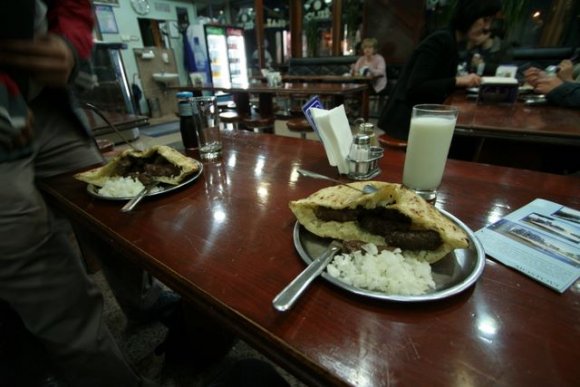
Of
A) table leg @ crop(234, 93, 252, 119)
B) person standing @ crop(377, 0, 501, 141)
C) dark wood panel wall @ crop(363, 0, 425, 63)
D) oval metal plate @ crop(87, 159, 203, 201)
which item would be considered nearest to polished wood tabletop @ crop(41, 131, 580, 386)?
oval metal plate @ crop(87, 159, 203, 201)

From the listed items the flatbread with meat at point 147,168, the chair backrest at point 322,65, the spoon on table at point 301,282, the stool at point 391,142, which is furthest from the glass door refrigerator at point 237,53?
the spoon on table at point 301,282

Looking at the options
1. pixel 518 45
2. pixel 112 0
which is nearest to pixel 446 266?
pixel 518 45

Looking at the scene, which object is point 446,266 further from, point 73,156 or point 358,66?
point 358,66

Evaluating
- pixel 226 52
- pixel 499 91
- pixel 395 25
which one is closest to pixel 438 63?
pixel 499 91

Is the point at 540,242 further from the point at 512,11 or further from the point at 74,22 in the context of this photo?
the point at 512,11

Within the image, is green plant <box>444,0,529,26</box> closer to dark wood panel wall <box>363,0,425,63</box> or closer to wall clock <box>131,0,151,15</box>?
dark wood panel wall <box>363,0,425,63</box>

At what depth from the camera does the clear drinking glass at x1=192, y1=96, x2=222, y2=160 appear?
4.35 ft

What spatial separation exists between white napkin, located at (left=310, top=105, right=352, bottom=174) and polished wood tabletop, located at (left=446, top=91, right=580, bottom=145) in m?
0.90

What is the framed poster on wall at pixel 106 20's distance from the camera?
6.36 metres

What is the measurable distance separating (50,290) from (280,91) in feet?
10.6

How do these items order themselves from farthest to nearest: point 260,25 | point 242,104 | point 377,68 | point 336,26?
point 260,25 → point 336,26 → point 377,68 → point 242,104

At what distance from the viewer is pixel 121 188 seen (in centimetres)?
96

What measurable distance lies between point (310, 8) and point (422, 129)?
27.9 feet

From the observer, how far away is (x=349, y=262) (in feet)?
1.91
